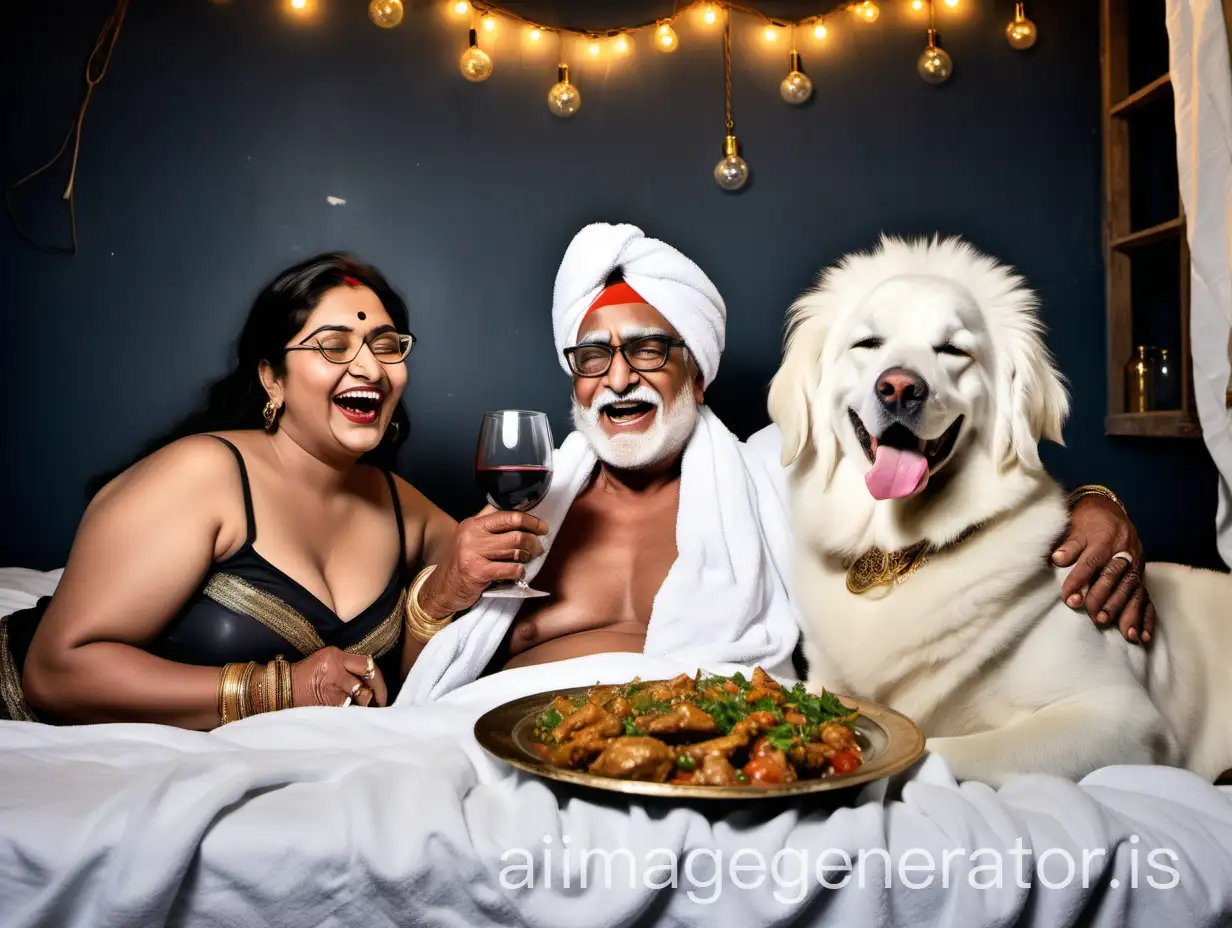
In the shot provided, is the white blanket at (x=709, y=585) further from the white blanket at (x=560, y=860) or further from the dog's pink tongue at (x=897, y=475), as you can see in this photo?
the white blanket at (x=560, y=860)

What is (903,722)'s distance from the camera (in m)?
1.25

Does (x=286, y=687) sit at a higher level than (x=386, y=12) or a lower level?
lower

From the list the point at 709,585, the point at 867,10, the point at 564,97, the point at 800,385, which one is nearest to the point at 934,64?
the point at 867,10

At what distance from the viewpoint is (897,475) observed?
1523 millimetres

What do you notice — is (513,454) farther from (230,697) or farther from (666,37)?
(666,37)

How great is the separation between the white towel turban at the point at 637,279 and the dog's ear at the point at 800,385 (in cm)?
62

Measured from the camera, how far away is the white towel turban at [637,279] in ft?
7.68

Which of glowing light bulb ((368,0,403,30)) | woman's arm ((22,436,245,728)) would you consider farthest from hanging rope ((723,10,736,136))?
woman's arm ((22,436,245,728))

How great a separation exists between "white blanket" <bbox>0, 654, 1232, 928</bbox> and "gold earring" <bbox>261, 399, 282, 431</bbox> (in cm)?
104

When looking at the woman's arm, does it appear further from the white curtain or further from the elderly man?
the white curtain

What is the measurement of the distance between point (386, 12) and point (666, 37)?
0.90 meters

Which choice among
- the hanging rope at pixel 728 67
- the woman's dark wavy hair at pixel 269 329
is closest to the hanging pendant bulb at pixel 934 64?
the hanging rope at pixel 728 67

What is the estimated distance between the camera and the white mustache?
2268 millimetres

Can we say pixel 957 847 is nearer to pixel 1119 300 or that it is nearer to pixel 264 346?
pixel 264 346
